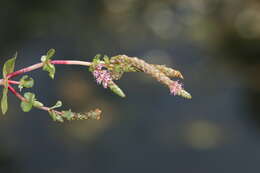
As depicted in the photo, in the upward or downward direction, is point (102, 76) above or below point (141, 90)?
below

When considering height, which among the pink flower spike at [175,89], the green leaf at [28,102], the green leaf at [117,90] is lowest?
the green leaf at [28,102]

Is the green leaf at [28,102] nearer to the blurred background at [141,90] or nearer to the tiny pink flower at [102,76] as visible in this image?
the tiny pink flower at [102,76]

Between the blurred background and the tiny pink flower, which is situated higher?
the blurred background

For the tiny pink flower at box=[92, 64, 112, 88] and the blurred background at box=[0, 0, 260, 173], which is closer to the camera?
the tiny pink flower at box=[92, 64, 112, 88]

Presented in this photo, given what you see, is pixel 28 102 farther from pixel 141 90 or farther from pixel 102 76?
pixel 141 90

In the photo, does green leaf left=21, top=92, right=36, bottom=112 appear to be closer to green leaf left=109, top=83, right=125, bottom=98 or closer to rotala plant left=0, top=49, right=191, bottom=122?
rotala plant left=0, top=49, right=191, bottom=122

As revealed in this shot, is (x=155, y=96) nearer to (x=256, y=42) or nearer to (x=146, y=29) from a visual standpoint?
(x=146, y=29)

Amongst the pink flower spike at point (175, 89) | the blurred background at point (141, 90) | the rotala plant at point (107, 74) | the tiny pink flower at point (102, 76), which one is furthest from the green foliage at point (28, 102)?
the blurred background at point (141, 90)

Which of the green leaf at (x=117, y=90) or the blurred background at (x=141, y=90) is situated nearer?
the green leaf at (x=117, y=90)

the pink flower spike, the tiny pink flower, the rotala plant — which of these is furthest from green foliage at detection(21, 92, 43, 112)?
the pink flower spike

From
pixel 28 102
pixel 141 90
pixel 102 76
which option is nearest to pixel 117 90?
pixel 102 76
